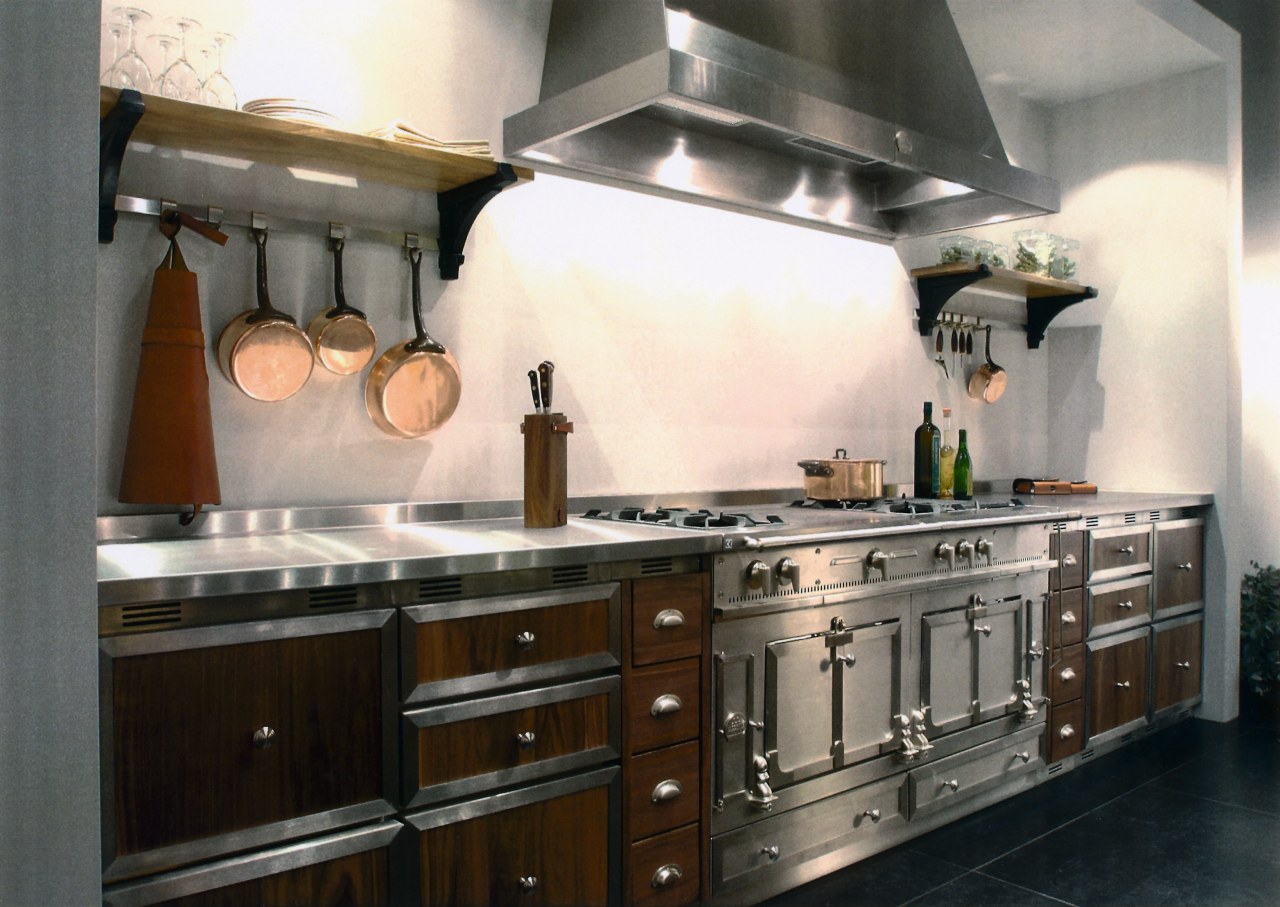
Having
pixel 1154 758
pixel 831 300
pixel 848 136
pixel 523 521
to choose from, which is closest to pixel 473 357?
pixel 523 521

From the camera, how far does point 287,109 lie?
1.97m

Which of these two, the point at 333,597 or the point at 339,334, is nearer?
the point at 333,597

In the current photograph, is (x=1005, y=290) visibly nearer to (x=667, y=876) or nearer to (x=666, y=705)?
(x=666, y=705)

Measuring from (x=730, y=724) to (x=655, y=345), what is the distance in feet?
3.89

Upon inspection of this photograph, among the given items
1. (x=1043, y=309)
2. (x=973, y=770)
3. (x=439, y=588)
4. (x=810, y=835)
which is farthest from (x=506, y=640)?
(x=1043, y=309)

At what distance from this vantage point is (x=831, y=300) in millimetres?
3457

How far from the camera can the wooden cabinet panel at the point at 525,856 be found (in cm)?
172

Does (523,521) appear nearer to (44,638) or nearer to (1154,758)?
(44,638)

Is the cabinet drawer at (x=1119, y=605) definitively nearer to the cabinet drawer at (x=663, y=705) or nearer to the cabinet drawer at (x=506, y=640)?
the cabinet drawer at (x=663, y=705)

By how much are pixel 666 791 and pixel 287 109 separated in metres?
1.60

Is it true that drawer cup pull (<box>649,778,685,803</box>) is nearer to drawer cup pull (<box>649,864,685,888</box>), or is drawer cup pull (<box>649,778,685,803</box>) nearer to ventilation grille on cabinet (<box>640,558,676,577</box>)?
drawer cup pull (<box>649,864,685,888</box>)

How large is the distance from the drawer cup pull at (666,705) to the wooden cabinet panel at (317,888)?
62cm

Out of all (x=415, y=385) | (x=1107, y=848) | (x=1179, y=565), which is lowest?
(x=1107, y=848)

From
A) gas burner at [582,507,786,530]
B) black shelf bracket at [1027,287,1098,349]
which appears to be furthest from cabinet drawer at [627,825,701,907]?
black shelf bracket at [1027,287,1098,349]
